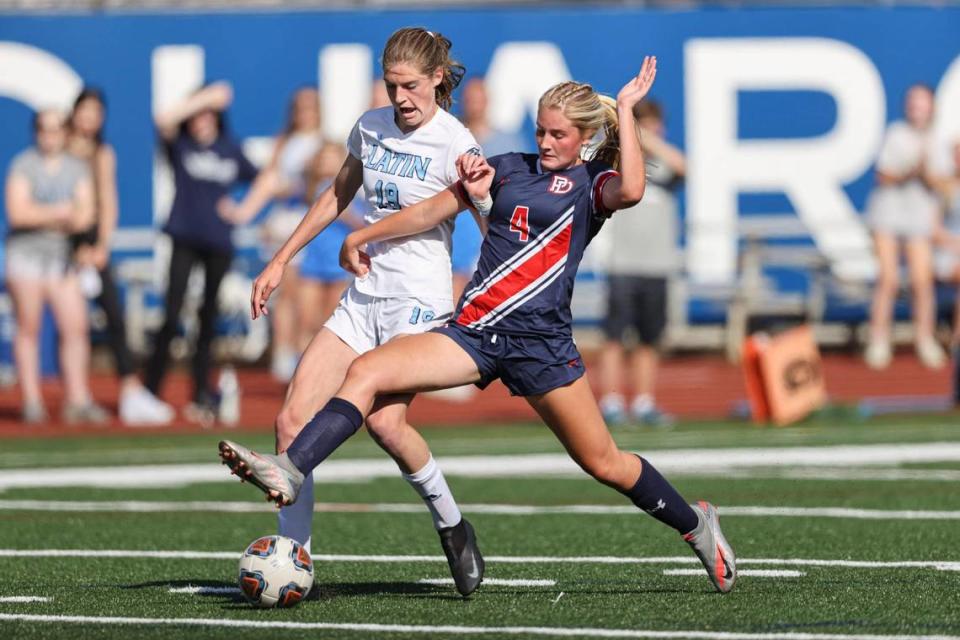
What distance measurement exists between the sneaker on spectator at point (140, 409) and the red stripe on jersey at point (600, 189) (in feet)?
31.5

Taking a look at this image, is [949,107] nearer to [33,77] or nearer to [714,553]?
[33,77]

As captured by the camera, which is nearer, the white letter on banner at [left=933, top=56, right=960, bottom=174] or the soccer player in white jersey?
the soccer player in white jersey

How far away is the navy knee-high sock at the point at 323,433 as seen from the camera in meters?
6.45

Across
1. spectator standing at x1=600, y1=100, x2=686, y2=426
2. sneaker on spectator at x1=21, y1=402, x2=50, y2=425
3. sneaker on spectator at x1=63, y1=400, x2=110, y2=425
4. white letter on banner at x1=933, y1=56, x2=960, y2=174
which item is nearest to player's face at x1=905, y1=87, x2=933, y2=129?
white letter on banner at x1=933, y1=56, x2=960, y2=174

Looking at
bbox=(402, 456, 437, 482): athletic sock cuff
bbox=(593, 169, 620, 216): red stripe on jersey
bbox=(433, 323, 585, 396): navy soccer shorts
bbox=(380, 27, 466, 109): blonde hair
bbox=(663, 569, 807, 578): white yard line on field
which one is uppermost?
bbox=(380, 27, 466, 109): blonde hair

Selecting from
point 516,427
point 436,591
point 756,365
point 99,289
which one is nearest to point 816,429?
point 756,365

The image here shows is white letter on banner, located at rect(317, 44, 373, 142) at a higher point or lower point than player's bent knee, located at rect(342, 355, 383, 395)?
lower

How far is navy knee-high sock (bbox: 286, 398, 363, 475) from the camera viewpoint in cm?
645

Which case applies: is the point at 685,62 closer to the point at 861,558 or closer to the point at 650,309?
the point at 650,309

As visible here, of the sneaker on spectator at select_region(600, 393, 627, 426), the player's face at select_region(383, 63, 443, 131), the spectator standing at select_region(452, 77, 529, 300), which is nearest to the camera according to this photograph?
the player's face at select_region(383, 63, 443, 131)

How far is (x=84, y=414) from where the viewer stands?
52.4 feet

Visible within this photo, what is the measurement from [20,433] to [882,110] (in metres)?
10.2

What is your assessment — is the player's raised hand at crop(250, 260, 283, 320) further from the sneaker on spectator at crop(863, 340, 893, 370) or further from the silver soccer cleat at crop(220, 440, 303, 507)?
the sneaker on spectator at crop(863, 340, 893, 370)

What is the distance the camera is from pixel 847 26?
21.0 meters
